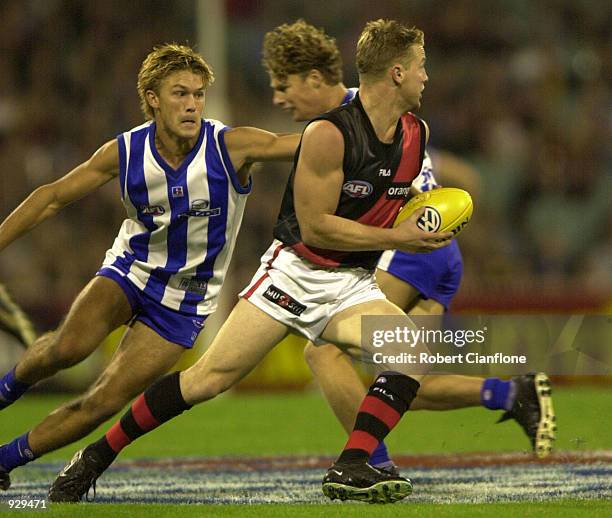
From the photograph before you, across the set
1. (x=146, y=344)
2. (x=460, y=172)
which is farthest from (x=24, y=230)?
(x=460, y=172)

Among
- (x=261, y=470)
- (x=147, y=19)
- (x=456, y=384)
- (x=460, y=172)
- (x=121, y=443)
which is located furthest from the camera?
(x=147, y=19)

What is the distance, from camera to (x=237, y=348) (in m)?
5.36

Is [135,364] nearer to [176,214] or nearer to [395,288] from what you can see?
[176,214]

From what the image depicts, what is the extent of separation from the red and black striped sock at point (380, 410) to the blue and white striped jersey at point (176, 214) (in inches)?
45.5

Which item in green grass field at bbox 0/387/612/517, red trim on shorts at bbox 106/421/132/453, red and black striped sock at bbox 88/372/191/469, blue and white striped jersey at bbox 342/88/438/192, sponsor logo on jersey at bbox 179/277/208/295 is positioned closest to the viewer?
green grass field at bbox 0/387/612/517

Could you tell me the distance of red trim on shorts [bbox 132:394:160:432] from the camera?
18.1 ft

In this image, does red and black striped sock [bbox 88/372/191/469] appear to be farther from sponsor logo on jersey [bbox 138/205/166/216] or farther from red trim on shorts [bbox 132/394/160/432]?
sponsor logo on jersey [bbox 138/205/166/216]

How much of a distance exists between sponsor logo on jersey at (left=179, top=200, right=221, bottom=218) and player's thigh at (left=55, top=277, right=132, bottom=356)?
479 mm

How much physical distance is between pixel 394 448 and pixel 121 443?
2.85 metres

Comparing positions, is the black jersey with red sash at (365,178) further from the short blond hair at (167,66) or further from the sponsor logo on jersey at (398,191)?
the short blond hair at (167,66)

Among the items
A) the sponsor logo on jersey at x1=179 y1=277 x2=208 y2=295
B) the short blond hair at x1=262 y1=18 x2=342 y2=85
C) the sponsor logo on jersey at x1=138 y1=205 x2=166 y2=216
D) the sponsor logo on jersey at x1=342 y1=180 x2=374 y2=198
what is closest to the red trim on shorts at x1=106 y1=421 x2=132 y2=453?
the sponsor logo on jersey at x1=179 y1=277 x2=208 y2=295

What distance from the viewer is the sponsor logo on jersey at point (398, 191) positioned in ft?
18.0

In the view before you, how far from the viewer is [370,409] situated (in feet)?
17.1

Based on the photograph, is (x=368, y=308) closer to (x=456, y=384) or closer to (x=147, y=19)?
(x=456, y=384)
